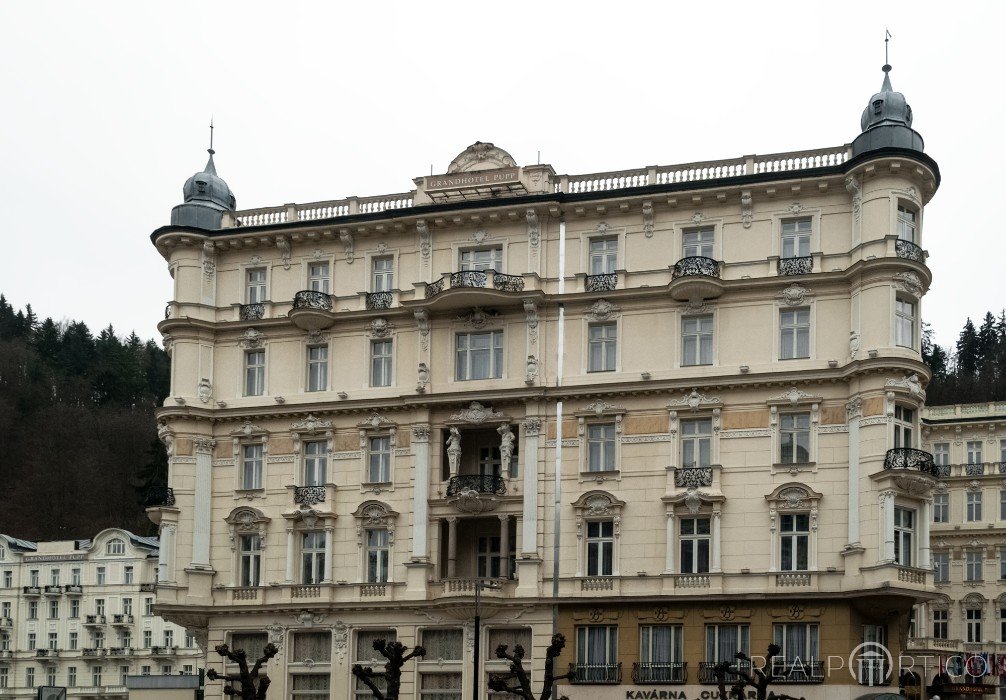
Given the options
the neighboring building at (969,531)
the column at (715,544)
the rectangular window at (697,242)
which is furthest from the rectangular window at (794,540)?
the neighboring building at (969,531)

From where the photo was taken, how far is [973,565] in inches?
3482

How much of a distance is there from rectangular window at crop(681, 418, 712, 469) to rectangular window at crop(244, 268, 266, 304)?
20.2 metres

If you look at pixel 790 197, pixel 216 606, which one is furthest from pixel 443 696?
pixel 790 197

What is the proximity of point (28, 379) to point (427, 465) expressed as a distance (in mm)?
89586

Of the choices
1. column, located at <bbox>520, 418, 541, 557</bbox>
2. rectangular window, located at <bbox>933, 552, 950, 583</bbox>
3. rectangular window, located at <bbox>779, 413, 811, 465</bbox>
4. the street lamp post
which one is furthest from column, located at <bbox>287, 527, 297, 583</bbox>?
rectangular window, located at <bbox>933, 552, 950, 583</bbox>

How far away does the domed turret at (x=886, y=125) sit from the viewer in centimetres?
5366

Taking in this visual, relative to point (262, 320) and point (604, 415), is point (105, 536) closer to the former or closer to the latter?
point (262, 320)

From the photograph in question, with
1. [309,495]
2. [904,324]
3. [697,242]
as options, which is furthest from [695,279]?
[309,495]

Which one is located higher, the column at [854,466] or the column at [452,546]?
the column at [854,466]

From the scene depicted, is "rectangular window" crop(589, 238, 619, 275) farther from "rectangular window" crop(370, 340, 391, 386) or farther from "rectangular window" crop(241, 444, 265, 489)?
"rectangular window" crop(241, 444, 265, 489)

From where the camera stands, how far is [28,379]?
13650 centimetres

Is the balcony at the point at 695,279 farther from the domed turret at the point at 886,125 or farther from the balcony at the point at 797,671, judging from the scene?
the balcony at the point at 797,671

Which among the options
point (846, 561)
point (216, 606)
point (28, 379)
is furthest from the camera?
point (28, 379)

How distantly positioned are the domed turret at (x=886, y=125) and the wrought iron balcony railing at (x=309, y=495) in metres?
25.9
